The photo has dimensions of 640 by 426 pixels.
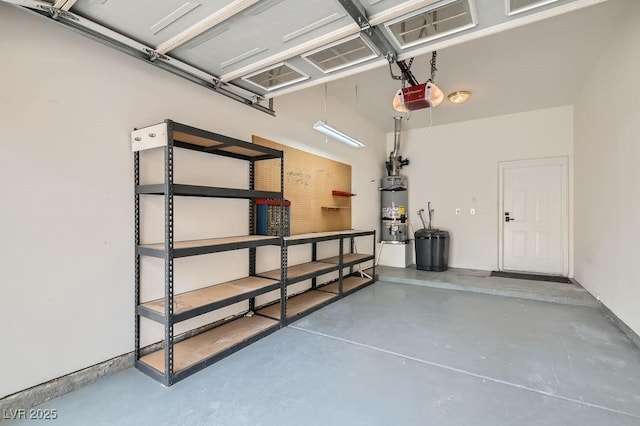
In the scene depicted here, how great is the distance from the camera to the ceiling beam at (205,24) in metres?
1.70

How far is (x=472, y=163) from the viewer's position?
590 cm

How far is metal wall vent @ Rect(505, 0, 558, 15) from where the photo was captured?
5.53 feet

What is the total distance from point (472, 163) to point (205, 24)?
18.1 feet

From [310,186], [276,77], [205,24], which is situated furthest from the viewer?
[310,186]

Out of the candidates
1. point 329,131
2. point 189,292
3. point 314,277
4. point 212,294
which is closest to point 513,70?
point 329,131

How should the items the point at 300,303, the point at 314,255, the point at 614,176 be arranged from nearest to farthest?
the point at 614,176
the point at 300,303
the point at 314,255

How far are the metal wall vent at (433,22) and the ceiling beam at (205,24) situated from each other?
92cm

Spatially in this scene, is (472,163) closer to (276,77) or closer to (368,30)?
(276,77)

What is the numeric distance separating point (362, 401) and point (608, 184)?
12.0 feet

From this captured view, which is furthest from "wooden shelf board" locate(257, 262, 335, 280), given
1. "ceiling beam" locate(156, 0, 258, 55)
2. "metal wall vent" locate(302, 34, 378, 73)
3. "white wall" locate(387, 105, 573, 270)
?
"white wall" locate(387, 105, 573, 270)

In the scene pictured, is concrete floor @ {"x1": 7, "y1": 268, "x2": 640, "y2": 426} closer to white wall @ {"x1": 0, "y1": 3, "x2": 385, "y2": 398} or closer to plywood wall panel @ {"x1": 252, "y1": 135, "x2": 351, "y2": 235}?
white wall @ {"x1": 0, "y1": 3, "x2": 385, "y2": 398}

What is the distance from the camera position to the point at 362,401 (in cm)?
190

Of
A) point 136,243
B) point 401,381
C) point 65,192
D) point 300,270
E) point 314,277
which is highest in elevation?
point 65,192

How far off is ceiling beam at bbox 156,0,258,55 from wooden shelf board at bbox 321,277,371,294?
11.3 ft
